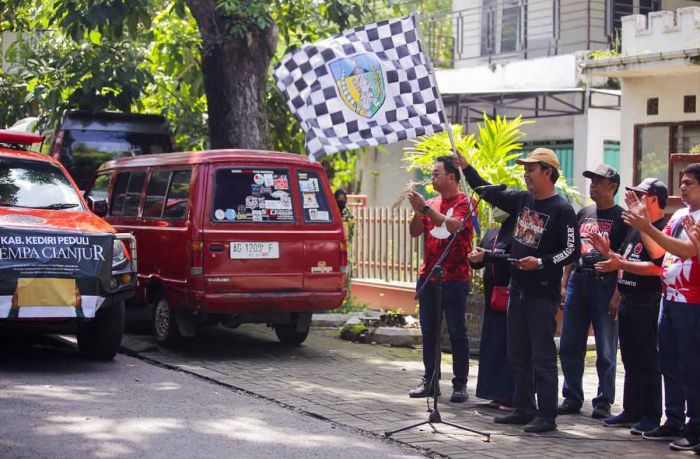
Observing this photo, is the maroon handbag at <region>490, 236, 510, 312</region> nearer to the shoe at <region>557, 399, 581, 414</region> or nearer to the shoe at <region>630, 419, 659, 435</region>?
the shoe at <region>557, 399, 581, 414</region>

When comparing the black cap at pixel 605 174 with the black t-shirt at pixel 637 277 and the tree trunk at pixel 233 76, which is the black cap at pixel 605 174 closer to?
the black t-shirt at pixel 637 277

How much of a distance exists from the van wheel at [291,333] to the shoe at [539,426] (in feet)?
14.1

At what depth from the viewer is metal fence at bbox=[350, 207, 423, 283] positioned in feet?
50.3

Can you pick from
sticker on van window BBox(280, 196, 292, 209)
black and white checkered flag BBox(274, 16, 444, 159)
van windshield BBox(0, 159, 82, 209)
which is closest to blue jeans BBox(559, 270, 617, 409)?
black and white checkered flag BBox(274, 16, 444, 159)

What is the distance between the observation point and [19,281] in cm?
951

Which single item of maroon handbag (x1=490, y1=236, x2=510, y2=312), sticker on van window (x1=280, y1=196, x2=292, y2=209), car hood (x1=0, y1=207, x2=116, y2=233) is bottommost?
maroon handbag (x1=490, y1=236, x2=510, y2=312)

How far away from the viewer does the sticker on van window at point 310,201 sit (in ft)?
37.0

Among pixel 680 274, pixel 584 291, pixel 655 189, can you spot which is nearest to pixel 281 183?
pixel 584 291

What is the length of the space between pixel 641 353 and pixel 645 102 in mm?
8833

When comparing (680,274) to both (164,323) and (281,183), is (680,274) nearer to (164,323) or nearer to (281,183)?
(281,183)

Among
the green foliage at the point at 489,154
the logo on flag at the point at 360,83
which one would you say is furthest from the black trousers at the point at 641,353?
the green foliage at the point at 489,154

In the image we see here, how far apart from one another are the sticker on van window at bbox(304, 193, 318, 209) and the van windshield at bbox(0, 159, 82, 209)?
2.24 metres

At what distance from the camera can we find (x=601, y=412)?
28.0ft

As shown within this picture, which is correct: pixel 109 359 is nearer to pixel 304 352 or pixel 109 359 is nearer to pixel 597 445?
pixel 304 352
